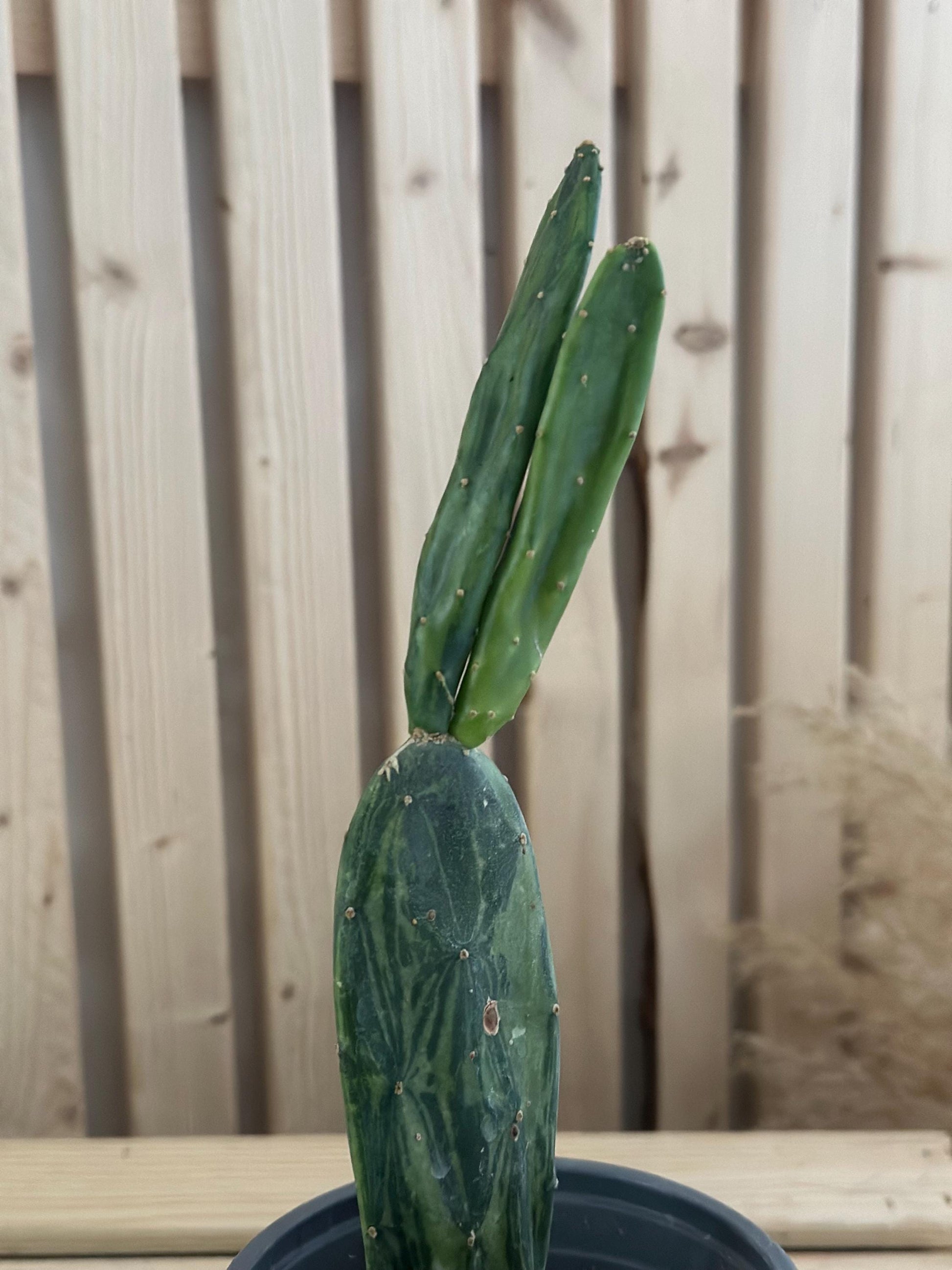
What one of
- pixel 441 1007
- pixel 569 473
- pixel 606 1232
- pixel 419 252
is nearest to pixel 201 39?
pixel 419 252

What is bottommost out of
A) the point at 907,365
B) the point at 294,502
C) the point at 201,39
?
the point at 294,502

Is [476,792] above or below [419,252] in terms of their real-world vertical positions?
below

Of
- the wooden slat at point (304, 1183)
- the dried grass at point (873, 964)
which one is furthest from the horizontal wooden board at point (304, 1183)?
the dried grass at point (873, 964)

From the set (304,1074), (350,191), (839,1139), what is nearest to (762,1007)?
(839,1139)

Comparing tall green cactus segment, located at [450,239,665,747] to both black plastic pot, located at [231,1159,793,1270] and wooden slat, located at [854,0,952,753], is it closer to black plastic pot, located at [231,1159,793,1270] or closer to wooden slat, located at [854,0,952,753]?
black plastic pot, located at [231,1159,793,1270]

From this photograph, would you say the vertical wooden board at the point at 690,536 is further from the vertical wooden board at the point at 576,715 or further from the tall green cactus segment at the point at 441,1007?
the tall green cactus segment at the point at 441,1007

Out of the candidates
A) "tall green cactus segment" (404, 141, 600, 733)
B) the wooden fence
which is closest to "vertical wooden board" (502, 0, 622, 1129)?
the wooden fence

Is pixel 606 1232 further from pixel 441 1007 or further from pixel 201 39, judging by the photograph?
pixel 201 39
